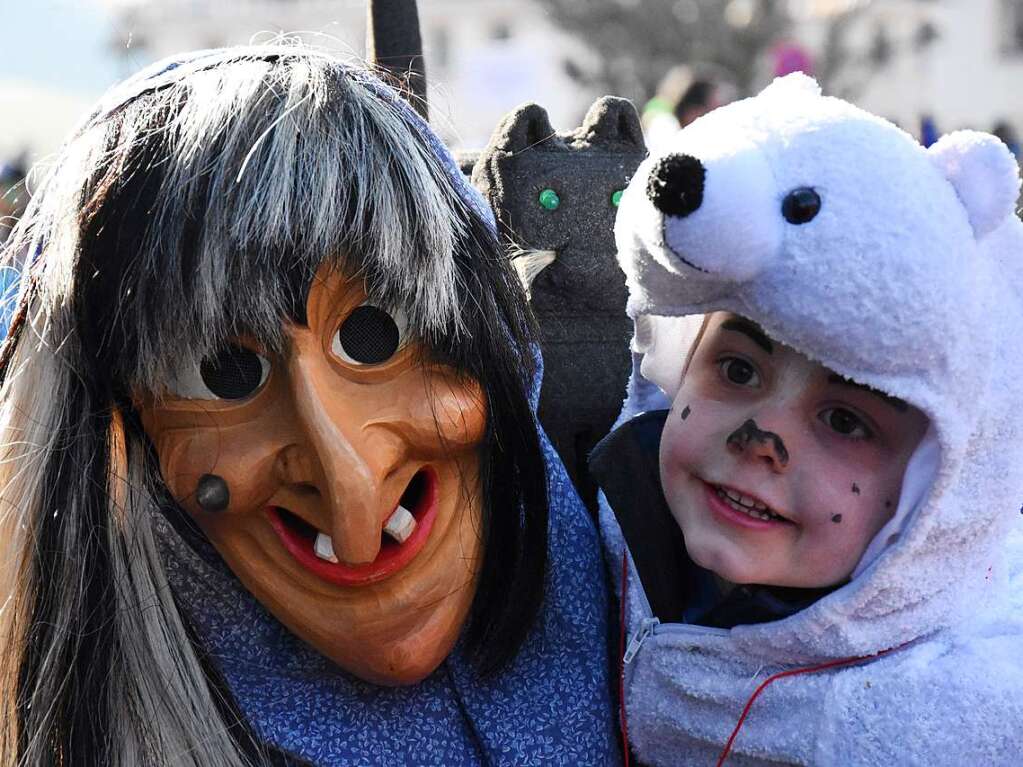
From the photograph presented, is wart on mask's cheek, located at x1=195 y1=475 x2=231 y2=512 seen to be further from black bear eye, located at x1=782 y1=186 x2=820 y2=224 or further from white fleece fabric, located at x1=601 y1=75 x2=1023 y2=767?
black bear eye, located at x1=782 y1=186 x2=820 y2=224

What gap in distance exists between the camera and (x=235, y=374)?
1055mm

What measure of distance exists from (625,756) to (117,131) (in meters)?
0.77

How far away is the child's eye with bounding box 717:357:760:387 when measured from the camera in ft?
3.58

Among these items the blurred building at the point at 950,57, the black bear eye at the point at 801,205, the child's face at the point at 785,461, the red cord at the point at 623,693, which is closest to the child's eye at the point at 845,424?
the child's face at the point at 785,461

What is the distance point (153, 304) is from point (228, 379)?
93 mm

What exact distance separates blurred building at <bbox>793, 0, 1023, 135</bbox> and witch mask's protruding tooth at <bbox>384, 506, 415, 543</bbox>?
663 inches

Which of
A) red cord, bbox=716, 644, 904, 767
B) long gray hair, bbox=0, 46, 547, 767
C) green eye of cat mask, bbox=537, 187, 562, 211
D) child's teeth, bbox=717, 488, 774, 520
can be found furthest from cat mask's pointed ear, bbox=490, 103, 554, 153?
red cord, bbox=716, 644, 904, 767

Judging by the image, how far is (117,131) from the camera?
1.07 meters

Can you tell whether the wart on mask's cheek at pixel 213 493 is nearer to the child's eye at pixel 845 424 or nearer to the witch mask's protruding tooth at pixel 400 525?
the witch mask's protruding tooth at pixel 400 525

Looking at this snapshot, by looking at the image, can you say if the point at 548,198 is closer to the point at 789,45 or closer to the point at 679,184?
the point at 679,184

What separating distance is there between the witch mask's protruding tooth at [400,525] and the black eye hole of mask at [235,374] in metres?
0.17

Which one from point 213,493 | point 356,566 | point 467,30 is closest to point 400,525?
point 356,566

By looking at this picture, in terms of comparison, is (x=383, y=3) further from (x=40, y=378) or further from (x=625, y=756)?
(x=625, y=756)

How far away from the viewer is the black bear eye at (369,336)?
1070 mm
